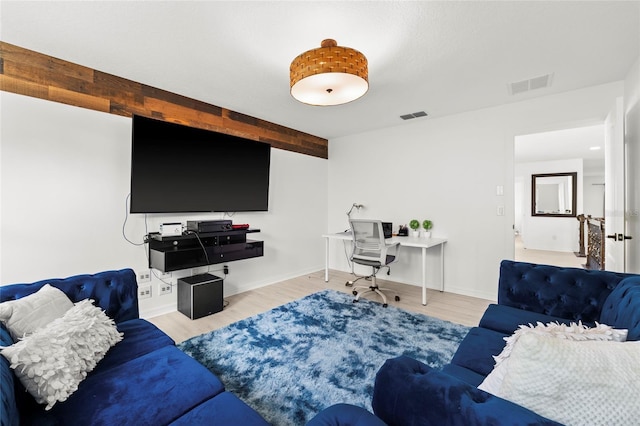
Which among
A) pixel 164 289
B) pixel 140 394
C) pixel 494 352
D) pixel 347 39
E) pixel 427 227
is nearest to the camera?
pixel 140 394

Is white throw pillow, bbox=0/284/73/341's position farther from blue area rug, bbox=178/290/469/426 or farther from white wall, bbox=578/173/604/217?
white wall, bbox=578/173/604/217

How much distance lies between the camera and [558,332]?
1.00 meters

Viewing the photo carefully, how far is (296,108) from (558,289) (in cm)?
316

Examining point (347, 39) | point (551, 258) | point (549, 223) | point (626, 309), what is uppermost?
point (347, 39)

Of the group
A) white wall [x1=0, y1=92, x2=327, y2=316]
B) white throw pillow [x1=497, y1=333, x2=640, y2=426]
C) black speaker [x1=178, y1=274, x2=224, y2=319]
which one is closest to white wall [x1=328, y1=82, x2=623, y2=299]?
black speaker [x1=178, y1=274, x2=224, y2=319]

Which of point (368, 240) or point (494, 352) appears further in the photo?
point (368, 240)

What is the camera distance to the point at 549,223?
24.7 ft

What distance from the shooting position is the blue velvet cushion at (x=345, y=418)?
0.79m

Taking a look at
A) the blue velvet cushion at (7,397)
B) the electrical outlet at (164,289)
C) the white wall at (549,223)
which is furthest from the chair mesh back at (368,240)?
the white wall at (549,223)

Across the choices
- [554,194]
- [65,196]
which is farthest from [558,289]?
[554,194]

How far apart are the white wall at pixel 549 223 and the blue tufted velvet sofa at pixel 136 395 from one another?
9028 mm

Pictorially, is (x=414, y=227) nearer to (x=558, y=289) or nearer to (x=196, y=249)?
(x=558, y=289)

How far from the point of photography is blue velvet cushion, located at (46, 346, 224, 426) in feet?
3.43

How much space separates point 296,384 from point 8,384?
1.39 m
